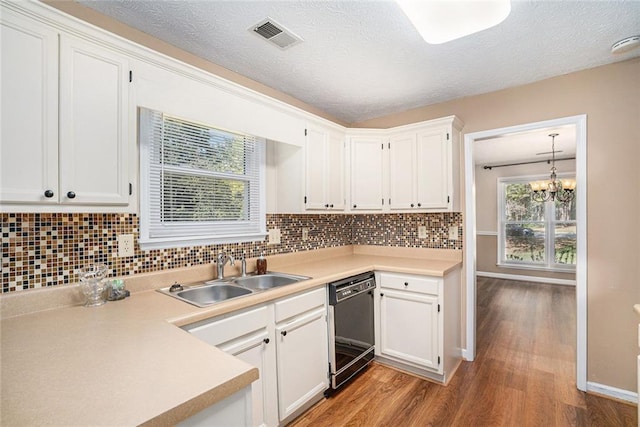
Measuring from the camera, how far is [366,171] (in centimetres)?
303

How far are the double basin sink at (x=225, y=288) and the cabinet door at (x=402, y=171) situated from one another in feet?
4.26

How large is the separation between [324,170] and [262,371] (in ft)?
5.58

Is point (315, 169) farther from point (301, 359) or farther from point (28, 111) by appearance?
point (28, 111)

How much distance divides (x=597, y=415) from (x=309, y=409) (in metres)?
1.92

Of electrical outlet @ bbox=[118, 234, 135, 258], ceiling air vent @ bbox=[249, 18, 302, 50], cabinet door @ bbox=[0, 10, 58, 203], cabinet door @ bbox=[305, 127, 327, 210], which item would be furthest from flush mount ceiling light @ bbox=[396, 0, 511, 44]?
electrical outlet @ bbox=[118, 234, 135, 258]

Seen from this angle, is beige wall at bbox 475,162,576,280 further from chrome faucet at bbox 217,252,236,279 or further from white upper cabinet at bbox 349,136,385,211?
chrome faucet at bbox 217,252,236,279

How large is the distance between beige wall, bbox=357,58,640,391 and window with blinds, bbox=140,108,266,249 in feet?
8.43

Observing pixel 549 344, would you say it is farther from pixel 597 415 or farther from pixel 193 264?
pixel 193 264

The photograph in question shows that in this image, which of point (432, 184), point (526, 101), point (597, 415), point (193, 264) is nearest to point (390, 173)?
→ point (432, 184)

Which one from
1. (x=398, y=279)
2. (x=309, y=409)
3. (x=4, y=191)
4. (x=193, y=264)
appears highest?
(x=4, y=191)

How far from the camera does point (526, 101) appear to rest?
2.54m

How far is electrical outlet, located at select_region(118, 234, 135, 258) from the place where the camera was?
1716 mm

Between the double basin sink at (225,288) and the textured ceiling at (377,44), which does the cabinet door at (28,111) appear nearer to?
the textured ceiling at (377,44)

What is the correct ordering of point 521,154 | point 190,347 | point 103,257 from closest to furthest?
1. point 190,347
2. point 103,257
3. point 521,154
